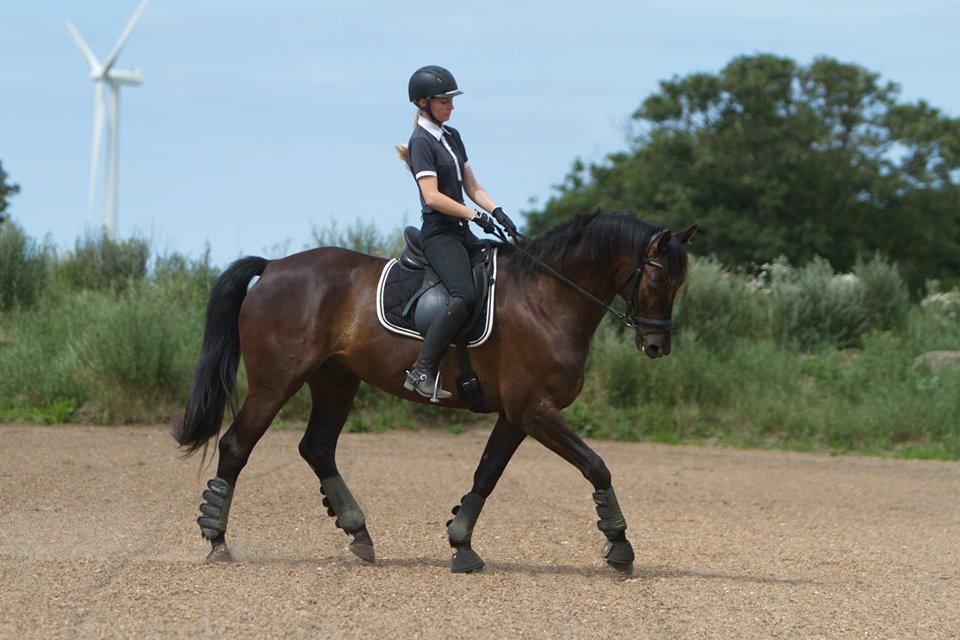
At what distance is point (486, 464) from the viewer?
766 centimetres

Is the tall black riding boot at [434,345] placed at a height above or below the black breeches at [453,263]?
below

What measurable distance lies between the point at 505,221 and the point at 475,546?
2.43 m

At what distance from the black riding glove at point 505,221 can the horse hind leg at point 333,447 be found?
1.44 metres

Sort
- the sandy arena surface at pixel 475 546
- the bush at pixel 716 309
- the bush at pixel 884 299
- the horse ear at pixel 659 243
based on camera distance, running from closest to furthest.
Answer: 1. the sandy arena surface at pixel 475 546
2. the horse ear at pixel 659 243
3. the bush at pixel 716 309
4. the bush at pixel 884 299

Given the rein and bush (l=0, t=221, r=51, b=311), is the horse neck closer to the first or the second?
the rein

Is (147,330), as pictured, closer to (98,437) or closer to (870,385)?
(98,437)

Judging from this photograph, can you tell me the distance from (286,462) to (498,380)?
6013mm

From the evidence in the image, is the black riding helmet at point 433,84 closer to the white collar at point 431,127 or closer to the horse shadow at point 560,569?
the white collar at point 431,127

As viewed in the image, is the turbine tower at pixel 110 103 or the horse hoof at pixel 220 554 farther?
the turbine tower at pixel 110 103

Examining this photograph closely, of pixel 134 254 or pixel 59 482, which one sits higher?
pixel 134 254

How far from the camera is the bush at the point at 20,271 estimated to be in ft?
64.3

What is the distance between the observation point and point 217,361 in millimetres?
8047

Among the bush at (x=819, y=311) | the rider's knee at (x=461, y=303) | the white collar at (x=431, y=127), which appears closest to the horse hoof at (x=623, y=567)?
the rider's knee at (x=461, y=303)

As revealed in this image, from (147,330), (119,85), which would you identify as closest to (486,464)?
(147,330)
